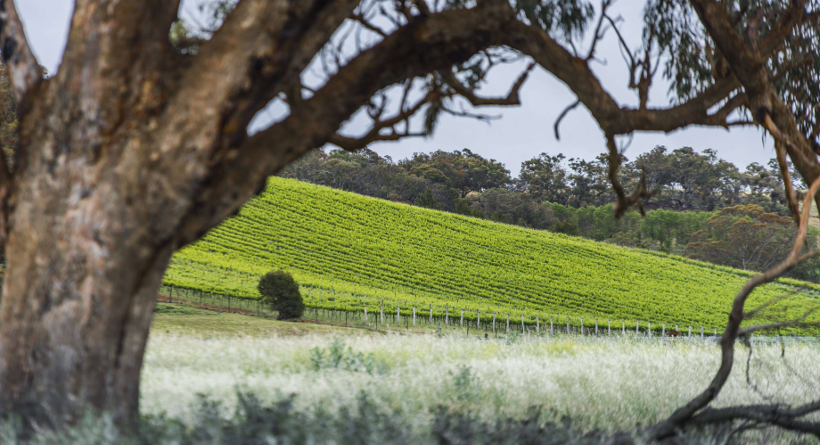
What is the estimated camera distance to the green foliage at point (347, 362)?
4941 mm

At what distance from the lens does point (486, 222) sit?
46.9 metres

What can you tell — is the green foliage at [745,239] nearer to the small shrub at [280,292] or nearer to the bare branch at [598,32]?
the small shrub at [280,292]

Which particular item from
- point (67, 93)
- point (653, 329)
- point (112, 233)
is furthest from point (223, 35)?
point (653, 329)

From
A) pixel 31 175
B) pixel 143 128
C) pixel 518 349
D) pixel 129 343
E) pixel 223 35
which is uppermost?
pixel 223 35

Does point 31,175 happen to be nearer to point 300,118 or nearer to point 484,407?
point 300,118

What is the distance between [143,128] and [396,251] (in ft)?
106

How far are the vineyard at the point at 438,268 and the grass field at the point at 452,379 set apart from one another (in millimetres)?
13410

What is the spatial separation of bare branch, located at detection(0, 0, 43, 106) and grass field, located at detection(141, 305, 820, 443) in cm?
189

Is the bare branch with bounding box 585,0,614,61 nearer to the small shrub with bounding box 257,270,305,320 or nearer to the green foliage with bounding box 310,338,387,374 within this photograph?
the green foliage with bounding box 310,338,387,374

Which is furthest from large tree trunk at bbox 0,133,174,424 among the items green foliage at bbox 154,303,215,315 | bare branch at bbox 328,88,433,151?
green foliage at bbox 154,303,215,315

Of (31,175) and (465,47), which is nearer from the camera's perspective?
(31,175)

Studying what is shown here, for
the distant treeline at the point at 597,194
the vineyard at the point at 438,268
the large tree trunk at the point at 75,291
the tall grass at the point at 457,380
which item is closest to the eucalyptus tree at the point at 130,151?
the large tree trunk at the point at 75,291

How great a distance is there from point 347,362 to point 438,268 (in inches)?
1111

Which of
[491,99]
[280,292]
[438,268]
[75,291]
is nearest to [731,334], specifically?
[491,99]
